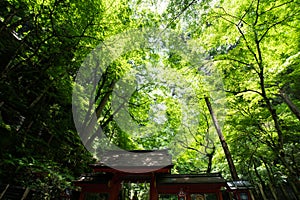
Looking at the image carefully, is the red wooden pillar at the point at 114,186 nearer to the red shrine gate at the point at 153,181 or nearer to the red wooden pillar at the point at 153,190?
the red shrine gate at the point at 153,181

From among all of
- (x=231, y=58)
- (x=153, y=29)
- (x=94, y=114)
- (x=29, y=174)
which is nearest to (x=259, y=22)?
(x=231, y=58)

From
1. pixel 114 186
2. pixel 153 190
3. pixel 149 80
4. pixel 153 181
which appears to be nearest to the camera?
pixel 153 190

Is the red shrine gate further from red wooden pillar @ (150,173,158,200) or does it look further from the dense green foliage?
the dense green foliage

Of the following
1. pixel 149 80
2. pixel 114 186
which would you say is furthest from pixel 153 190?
pixel 149 80

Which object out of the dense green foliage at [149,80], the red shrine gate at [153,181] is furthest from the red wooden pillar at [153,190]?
the dense green foliage at [149,80]

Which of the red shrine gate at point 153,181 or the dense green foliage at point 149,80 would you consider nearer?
the dense green foliage at point 149,80

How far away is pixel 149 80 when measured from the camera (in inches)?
442

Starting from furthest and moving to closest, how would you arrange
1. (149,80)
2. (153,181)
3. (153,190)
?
(149,80) < (153,181) < (153,190)

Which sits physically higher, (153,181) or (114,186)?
(153,181)

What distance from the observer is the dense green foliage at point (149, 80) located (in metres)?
5.18

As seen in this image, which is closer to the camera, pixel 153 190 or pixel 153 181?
pixel 153 190

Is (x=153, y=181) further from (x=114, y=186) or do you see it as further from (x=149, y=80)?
(x=149, y=80)

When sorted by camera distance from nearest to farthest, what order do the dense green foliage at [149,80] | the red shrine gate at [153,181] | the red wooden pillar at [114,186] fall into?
the dense green foliage at [149,80], the red shrine gate at [153,181], the red wooden pillar at [114,186]

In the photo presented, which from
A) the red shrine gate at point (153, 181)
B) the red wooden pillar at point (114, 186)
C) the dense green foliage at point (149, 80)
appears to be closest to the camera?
the dense green foliage at point (149, 80)
